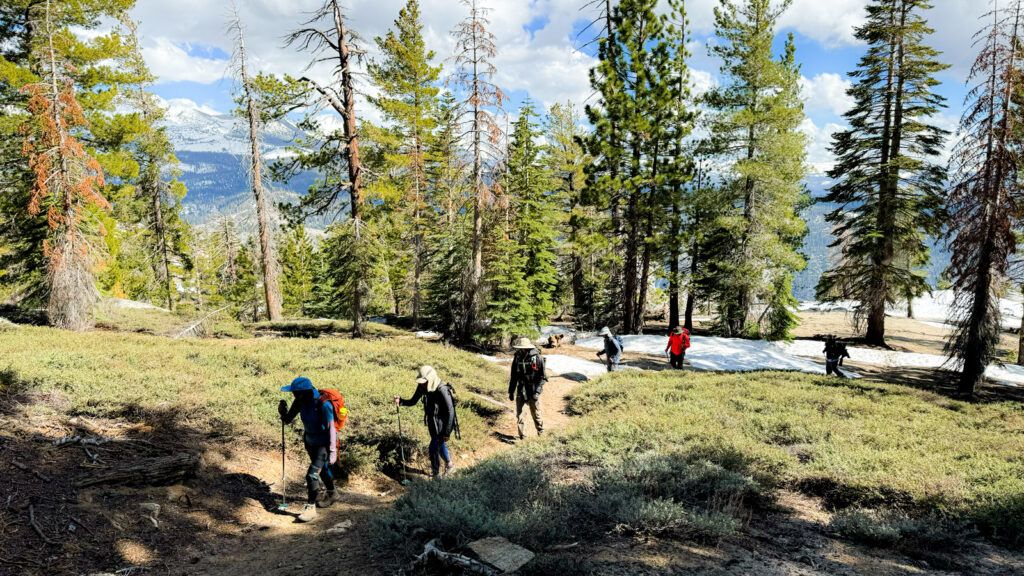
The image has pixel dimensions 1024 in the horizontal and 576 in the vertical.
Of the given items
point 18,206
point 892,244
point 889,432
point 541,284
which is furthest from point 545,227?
point 18,206

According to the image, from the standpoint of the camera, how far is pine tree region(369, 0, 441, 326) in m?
26.3

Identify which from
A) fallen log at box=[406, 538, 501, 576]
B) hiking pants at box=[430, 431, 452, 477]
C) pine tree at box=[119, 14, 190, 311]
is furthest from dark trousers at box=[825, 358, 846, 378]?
pine tree at box=[119, 14, 190, 311]

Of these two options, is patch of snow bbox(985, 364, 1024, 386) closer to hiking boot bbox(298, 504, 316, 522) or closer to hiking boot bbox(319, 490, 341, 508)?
hiking boot bbox(319, 490, 341, 508)

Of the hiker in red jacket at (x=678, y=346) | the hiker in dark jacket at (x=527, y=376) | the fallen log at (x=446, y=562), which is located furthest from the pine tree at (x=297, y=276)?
the fallen log at (x=446, y=562)

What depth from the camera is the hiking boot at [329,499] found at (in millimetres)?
7637

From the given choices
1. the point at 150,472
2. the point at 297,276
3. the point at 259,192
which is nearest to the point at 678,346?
the point at 150,472

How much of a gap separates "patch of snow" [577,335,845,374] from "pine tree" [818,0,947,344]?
5090mm

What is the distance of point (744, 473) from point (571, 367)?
1162cm

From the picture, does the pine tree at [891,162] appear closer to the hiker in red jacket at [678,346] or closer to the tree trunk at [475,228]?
the hiker in red jacket at [678,346]

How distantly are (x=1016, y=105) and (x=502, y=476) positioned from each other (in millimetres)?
19969

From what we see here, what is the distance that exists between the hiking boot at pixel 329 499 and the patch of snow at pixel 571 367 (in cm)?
1104

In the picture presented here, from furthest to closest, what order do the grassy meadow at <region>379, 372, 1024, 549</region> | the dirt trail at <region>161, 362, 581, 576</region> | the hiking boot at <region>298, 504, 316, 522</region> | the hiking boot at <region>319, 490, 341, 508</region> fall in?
1. the hiking boot at <region>319, 490, 341, 508</region>
2. the hiking boot at <region>298, 504, 316, 522</region>
3. the grassy meadow at <region>379, 372, 1024, 549</region>
4. the dirt trail at <region>161, 362, 581, 576</region>

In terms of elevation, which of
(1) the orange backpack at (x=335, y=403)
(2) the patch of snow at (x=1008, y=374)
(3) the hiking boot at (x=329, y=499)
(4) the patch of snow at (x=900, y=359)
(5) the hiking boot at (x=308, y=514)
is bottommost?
(2) the patch of snow at (x=1008, y=374)

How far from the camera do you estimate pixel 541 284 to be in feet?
79.0
